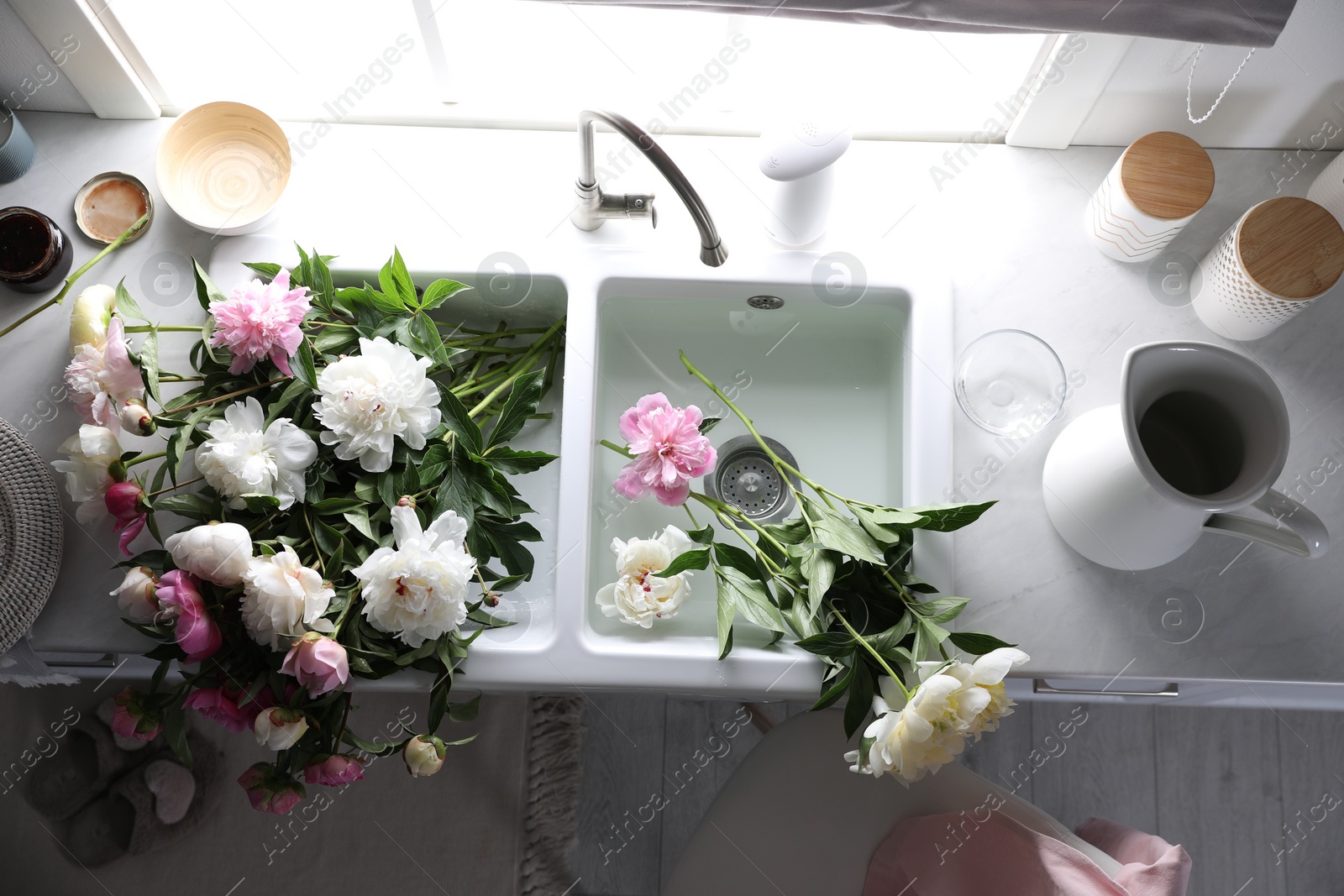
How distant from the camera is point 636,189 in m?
0.91

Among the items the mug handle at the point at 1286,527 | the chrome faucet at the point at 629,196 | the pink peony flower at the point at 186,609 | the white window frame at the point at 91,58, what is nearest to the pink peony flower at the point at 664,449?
the chrome faucet at the point at 629,196

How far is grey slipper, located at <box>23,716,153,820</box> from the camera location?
1.31 meters

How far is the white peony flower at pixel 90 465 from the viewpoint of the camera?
71 centimetres

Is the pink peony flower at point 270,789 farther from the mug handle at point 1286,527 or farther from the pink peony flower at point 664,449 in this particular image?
the mug handle at point 1286,527

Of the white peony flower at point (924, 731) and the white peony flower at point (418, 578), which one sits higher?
the white peony flower at point (418, 578)

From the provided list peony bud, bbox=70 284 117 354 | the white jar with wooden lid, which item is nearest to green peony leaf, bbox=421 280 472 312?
peony bud, bbox=70 284 117 354

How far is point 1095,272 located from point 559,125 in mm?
690

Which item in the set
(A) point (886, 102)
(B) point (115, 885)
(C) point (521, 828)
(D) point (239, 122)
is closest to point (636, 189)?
(A) point (886, 102)

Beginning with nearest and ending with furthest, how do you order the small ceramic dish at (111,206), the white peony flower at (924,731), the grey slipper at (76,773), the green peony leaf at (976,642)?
the white peony flower at (924,731) < the green peony leaf at (976,642) < the small ceramic dish at (111,206) < the grey slipper at (76,773)

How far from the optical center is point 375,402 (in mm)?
684

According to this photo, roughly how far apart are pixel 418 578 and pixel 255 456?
19cm

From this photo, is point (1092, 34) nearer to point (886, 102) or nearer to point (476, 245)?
point (886, 102)

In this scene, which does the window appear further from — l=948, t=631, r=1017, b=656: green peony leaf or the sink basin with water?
l=948, t=631, r=1017, b=656: green peony leaf

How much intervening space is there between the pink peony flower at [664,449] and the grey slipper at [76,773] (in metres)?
1.17
